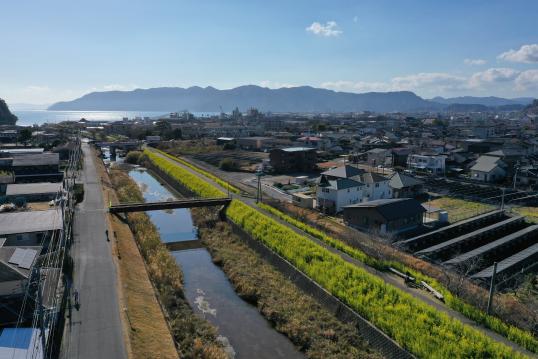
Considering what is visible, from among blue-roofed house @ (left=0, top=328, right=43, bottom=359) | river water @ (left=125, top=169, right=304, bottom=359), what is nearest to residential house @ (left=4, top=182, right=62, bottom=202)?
river water @ (left=125, top=169, right=304, bottom=359)

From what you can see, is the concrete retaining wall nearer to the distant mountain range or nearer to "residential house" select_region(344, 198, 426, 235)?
"residential house" select_region(344, 198, 426, 235)

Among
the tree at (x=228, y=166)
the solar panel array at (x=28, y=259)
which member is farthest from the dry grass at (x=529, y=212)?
the tree at (x=228, y=166)

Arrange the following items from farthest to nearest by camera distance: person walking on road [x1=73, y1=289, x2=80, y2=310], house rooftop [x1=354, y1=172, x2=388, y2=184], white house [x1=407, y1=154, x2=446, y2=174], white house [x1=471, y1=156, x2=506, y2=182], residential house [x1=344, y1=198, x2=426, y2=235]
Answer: white house [x1=407, y1=154, x2=446, y2=174], white house [x1=471, y1=156, x2=506, y2=182], house rooftop [x1=354, y1=172, x2=388, y2=184], residential house [x1=344, y1=198, x2=426, y2=235], person walking on road [x1=73, y1=289, x2=80, y2=310]

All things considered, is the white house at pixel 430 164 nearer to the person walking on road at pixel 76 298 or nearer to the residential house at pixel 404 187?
the residential house at pixel 404 187

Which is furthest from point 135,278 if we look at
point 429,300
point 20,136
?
point 20,136

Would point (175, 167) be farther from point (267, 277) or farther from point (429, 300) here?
point (429, 300)

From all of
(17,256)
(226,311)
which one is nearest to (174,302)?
(226,311)

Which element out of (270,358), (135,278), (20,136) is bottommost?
(270,358)

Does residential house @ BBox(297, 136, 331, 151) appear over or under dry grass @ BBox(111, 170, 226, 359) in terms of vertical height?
over
